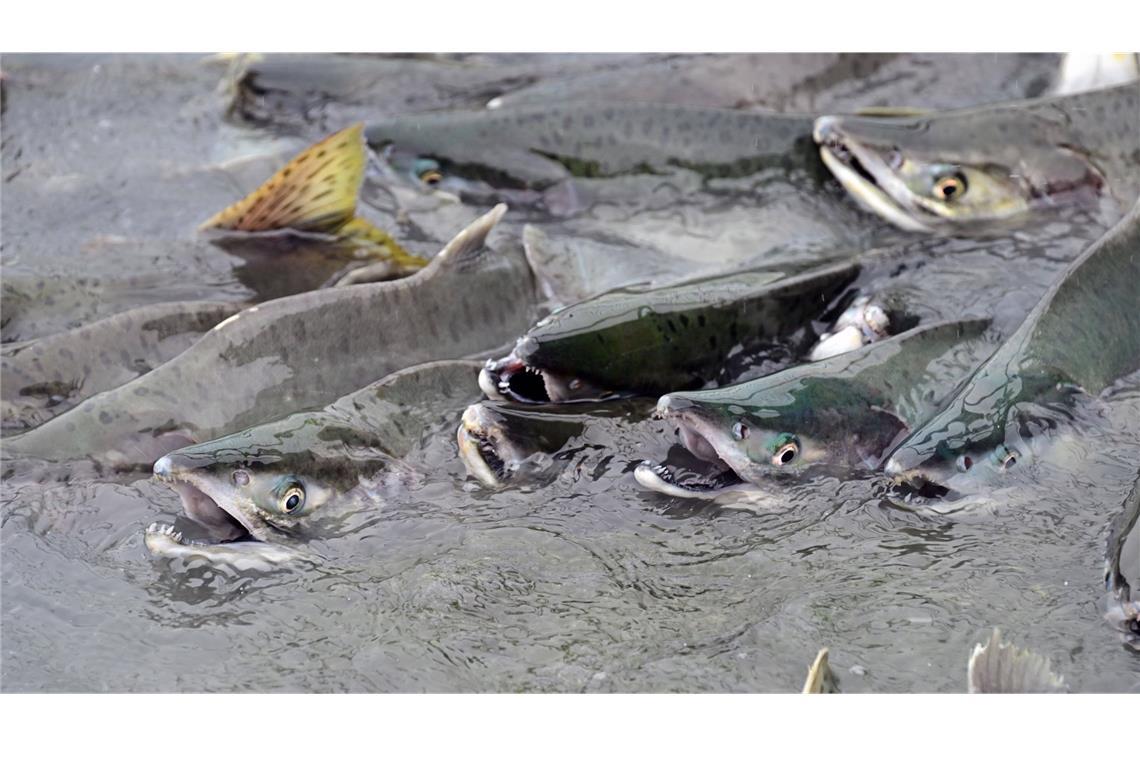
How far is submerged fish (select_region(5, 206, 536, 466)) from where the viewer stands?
11.4ft

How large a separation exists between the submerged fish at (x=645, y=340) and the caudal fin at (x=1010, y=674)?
3.93 ft

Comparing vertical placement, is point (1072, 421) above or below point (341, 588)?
above

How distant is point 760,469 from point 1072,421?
33.1 inches

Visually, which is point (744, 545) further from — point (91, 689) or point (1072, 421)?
point (91, 689)

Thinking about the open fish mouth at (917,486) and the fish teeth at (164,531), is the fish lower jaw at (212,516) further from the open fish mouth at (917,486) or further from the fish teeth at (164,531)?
the open fish mouth at (917,486)

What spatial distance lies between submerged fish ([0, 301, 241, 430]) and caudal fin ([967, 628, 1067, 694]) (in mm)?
→ 2454

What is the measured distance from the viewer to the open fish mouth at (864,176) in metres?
4.38

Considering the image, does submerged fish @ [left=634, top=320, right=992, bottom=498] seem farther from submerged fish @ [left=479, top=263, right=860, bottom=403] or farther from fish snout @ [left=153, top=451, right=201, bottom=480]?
fish snout @ [left=153, top=451, right=201, bottom=480]

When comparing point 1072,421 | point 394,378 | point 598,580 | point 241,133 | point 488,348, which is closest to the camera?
point 598,580

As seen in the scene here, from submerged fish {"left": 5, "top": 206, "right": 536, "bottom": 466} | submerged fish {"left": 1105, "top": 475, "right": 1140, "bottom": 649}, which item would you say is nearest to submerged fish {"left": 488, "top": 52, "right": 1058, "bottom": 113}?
submerged fish {"left": 5, "top": 206, "right": 536, "bottom": 466}

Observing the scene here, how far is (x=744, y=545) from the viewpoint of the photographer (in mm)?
3119

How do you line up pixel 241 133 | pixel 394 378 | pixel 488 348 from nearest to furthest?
pixel 394 378, pixel 488 348, pixel 241 133

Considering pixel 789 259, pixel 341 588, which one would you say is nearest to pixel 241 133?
pixel 789 259

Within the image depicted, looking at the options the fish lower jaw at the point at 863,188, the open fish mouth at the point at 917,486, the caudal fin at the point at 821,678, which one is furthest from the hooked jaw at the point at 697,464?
the fish lower jaw at the point at 863,188
